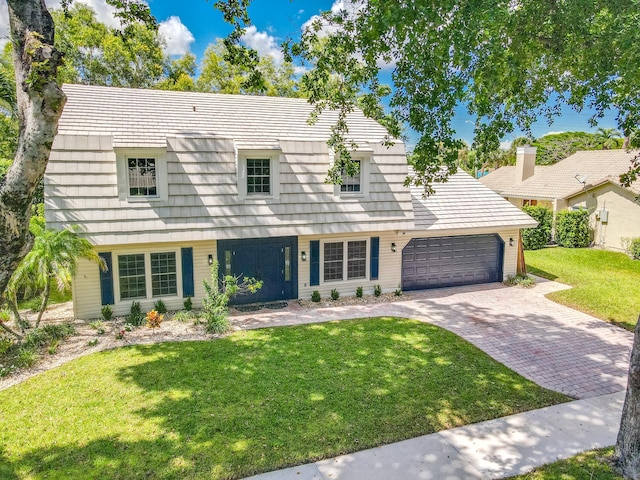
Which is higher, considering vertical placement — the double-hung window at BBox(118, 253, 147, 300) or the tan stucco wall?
the tan stucco wall

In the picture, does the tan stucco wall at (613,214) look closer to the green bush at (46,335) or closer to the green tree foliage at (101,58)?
the green bush at (46,335)

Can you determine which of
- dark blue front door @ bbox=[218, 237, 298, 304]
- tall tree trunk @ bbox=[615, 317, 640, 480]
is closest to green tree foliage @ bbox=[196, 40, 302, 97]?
dark blue front door @ bbox=[218, 237, 298, 304]

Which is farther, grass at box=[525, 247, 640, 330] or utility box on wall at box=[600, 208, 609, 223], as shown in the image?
utility box on wall at box=[600, 208, 609, 223]

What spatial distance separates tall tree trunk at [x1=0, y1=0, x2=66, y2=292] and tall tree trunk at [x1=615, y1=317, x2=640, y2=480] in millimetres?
7595

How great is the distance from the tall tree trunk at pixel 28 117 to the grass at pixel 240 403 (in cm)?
344

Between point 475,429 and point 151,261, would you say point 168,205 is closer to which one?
point 151,261

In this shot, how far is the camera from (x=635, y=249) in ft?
64.8

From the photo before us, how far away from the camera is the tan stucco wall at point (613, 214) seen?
20938 mm

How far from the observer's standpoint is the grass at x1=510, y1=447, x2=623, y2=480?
5793 millimetres

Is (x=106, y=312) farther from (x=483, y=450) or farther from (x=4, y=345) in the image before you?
(x=483, y=450)

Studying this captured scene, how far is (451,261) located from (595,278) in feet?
20.6

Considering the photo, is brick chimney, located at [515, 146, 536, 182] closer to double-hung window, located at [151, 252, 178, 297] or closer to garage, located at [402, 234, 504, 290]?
garage, located at [402, 234, 504, 290]

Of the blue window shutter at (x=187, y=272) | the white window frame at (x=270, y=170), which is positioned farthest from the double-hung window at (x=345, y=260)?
the blue window shutter at (x=187, y=272)

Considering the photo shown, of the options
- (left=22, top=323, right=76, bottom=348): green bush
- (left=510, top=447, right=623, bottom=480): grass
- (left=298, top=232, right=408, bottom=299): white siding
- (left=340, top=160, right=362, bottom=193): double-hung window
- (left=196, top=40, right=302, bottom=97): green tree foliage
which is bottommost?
(left=510, top=447, right=623, bottom=480): grass
